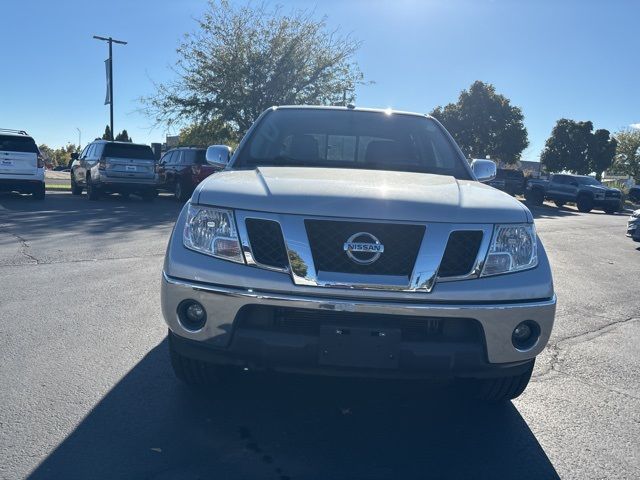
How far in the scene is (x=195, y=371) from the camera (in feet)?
10.4

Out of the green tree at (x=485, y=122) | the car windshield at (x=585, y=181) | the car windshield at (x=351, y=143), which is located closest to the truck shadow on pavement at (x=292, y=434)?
the car windshield at (x=351, y=143)

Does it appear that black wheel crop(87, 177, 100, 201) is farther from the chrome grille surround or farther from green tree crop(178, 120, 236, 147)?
the chrome grille surround

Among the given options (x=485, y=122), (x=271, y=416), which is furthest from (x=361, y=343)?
(x=485, y=122)

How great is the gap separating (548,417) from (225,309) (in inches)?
76.7

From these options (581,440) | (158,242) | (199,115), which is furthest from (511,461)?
(199,115)

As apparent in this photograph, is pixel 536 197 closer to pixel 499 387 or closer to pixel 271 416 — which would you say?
pixel 499 387

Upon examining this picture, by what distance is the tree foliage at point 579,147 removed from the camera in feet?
148

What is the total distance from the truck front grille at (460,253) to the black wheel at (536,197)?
1080 inches

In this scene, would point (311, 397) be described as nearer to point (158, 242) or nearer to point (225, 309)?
point (225, 309)

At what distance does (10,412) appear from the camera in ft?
10.1

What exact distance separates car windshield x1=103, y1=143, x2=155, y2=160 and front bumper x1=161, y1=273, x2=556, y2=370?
14.9m

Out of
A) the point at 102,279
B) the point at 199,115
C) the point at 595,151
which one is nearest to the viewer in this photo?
the point at 102,279

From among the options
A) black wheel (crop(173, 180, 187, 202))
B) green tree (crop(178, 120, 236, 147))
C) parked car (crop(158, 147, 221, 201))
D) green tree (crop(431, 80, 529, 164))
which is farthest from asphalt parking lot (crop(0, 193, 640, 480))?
green tree (crop(431, 80, 529, 164))

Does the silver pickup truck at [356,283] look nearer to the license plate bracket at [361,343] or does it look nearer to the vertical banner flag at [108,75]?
the license plate bracket at [361,343]
